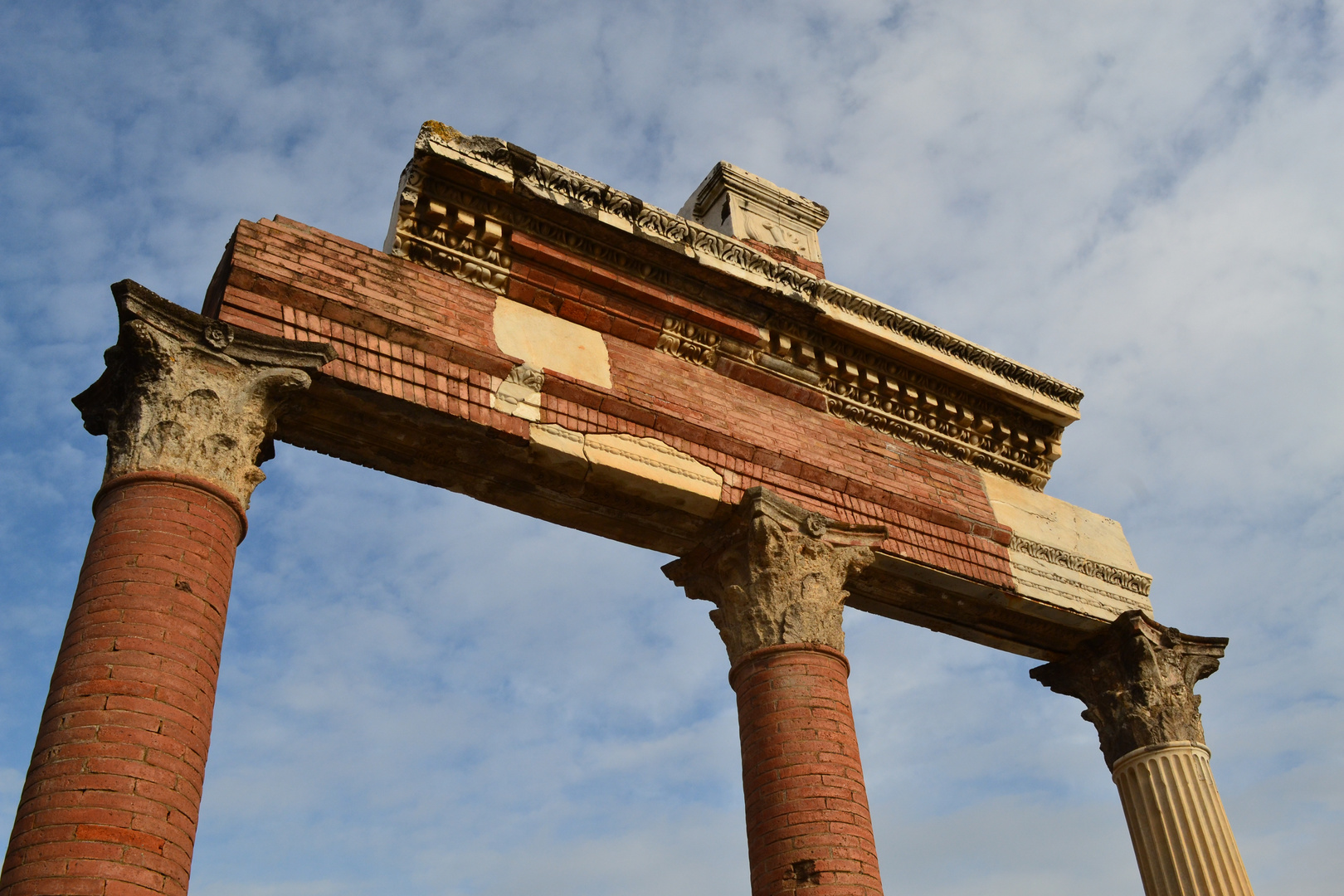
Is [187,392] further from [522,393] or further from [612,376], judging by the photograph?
[612,376]

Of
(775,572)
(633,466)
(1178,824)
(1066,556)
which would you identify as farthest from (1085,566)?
(633,466)

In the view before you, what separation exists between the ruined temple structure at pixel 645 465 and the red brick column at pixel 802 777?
20mm

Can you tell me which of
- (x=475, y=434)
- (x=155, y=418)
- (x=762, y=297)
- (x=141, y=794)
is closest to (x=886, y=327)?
(x=762, y=297)

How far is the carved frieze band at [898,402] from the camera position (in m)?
9.55

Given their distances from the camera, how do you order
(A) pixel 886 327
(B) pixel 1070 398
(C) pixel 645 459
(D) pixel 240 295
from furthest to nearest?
1. (B) pixel 1070 398
2. (A) pixel 886 327
3. (C) pixel 645 459
4. (D) pixel 240 295

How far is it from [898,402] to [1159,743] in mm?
3596

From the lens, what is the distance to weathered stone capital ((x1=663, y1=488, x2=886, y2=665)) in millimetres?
8242

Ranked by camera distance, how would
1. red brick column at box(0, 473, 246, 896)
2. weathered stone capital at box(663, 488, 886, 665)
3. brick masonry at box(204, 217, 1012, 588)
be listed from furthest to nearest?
weathered stone capital at box(663, 488, 886, 665)
brick masonry at box(204, 217, 1012, 588)
red brick column at box(0, 473, 246, 896)

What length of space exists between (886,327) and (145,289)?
589 centimetres

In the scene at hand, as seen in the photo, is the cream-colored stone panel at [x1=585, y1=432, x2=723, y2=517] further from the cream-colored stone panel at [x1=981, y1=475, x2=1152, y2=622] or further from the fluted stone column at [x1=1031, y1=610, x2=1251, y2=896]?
the fluted stone column at [x1=1031, y1=610, x2=1251, y2=896]

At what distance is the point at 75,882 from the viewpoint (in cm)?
495

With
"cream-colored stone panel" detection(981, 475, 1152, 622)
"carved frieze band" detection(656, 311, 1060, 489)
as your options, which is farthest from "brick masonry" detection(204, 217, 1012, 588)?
"cream-colored stone panel" detection(981, 475, 1152, 622)

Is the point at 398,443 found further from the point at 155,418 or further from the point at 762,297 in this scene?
the point at 762,297

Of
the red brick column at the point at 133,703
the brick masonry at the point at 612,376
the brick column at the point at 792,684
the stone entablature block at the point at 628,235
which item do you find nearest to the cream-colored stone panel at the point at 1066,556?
the brick masonry at the point at 612,376
